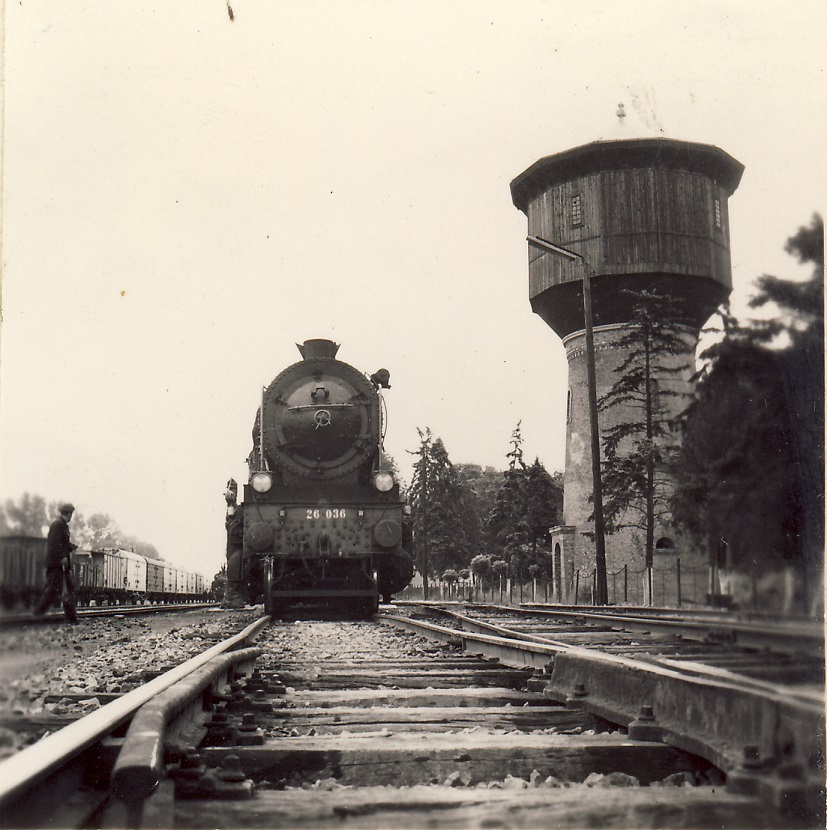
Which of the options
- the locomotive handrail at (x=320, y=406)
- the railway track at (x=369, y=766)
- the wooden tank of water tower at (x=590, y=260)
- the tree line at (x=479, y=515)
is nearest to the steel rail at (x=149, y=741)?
the railway track at (x=369, y=766)

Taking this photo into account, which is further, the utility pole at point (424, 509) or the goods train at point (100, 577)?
the utility pole at point (424, 509)

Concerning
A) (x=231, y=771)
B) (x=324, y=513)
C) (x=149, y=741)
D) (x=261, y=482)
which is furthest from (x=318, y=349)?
(x=149, y=741)

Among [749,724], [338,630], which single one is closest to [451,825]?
[749,724]

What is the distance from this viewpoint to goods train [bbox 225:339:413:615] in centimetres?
1043

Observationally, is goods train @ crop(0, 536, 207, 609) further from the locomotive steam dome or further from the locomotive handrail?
the locomotive handrail

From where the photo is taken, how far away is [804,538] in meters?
2.51

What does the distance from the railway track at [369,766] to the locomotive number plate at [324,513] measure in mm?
6735

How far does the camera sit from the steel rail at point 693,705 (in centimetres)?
197

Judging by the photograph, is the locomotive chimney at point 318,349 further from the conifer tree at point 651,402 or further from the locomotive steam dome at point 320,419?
the conifer tree at point 651,402

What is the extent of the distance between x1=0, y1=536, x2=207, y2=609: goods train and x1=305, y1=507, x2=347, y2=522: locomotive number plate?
171 cm

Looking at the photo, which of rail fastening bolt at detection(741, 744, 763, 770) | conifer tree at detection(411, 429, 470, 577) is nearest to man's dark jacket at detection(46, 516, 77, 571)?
rail fastening bolt at detection(741, 744, 763, 770)

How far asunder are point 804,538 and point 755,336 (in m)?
0.58

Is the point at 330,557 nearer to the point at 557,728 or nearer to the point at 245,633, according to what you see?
the point at 245,633

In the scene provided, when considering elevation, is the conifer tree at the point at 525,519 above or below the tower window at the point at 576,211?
below
